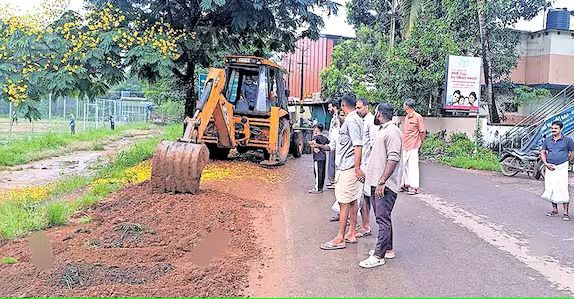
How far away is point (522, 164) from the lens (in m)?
15.8

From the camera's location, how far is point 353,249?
709 centimetres

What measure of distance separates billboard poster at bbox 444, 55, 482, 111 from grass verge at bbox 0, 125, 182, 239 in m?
10.8

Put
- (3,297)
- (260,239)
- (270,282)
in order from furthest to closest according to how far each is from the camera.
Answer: (260,239) < (270,282) < (3,297)

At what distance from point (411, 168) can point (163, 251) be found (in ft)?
20.5

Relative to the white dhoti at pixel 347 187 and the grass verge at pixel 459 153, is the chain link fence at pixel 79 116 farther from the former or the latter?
the white dhoti at pixel 347 187

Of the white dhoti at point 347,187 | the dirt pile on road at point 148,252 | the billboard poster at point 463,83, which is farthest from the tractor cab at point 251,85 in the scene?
the white dhoti at point 347,187

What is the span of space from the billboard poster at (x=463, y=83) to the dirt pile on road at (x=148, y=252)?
12667mm

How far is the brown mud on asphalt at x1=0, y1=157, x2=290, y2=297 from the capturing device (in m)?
5.43

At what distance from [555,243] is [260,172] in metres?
7.92

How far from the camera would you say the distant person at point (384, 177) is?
6.35 m

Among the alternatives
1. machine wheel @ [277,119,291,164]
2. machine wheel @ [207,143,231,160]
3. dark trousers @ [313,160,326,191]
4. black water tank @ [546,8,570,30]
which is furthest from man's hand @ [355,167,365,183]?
black water tank @ [546,8,570,30]

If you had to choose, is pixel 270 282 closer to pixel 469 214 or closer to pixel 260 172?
pixel 469 214

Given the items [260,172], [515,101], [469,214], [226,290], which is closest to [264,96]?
[260,172]

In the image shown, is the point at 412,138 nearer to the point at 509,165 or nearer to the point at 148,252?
the point at 509,165
